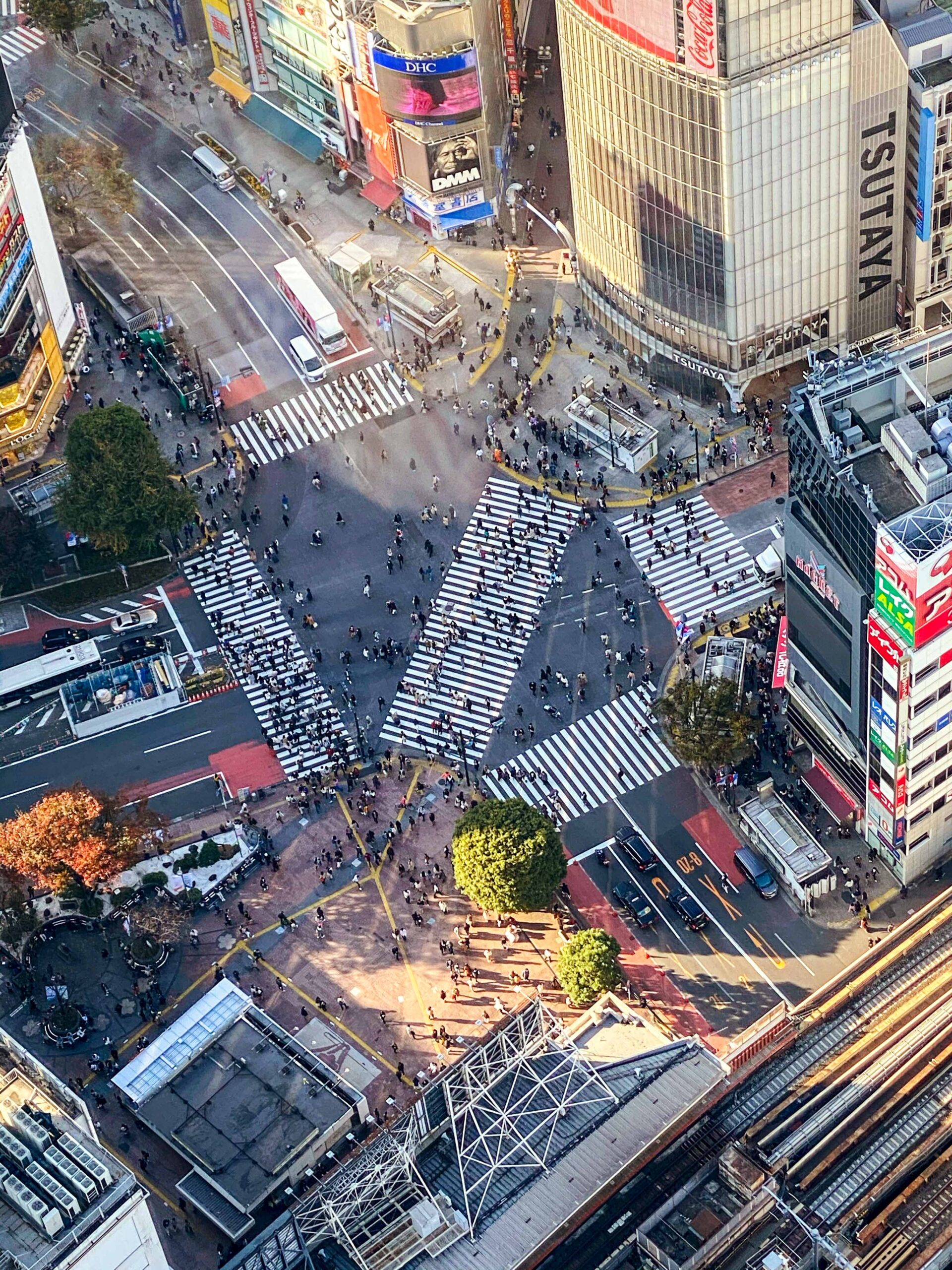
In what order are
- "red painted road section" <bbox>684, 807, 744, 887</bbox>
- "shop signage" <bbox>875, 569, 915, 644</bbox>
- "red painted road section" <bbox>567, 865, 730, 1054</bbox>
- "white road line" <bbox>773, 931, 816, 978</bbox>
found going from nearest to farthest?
"shop signage" <bbox>875, 569, 915, 644</bbox>
"red painted road section" <bbox>567, 865, 730, 1054</bbox>
"white road line" <bbox>773, 931, 816, 978</bbox>
"red painted road section" <bbox>684, 807, 744, 887</bbox>

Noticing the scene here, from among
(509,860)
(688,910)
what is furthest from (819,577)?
(509,860)

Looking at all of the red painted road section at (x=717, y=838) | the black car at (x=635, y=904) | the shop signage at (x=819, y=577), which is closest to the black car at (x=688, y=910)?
the black car at (x=635, y=904)

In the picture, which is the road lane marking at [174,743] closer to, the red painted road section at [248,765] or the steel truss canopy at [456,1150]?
the red painted road section at [248,765]

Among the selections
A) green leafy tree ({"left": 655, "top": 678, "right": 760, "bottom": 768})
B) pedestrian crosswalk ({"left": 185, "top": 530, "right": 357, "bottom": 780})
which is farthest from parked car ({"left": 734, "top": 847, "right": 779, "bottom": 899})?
pedestrian crosswalk ({"left": 185, "top": 530, "right": 357, "bottom": 780})

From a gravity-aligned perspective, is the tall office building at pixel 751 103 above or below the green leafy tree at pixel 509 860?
above

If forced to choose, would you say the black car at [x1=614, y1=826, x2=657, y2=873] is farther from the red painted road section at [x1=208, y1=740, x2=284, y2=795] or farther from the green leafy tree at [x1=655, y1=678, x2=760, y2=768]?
the red painted road section at [x1=208, y1=740, x2=284, y2=795]

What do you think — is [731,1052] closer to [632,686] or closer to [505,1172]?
[505,1172]

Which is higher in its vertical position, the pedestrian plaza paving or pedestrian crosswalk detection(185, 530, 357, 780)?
pedestrian crosswalk detection(185, 530, 357, 780)

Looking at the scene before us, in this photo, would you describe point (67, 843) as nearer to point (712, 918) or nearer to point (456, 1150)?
point (456, 1150)
